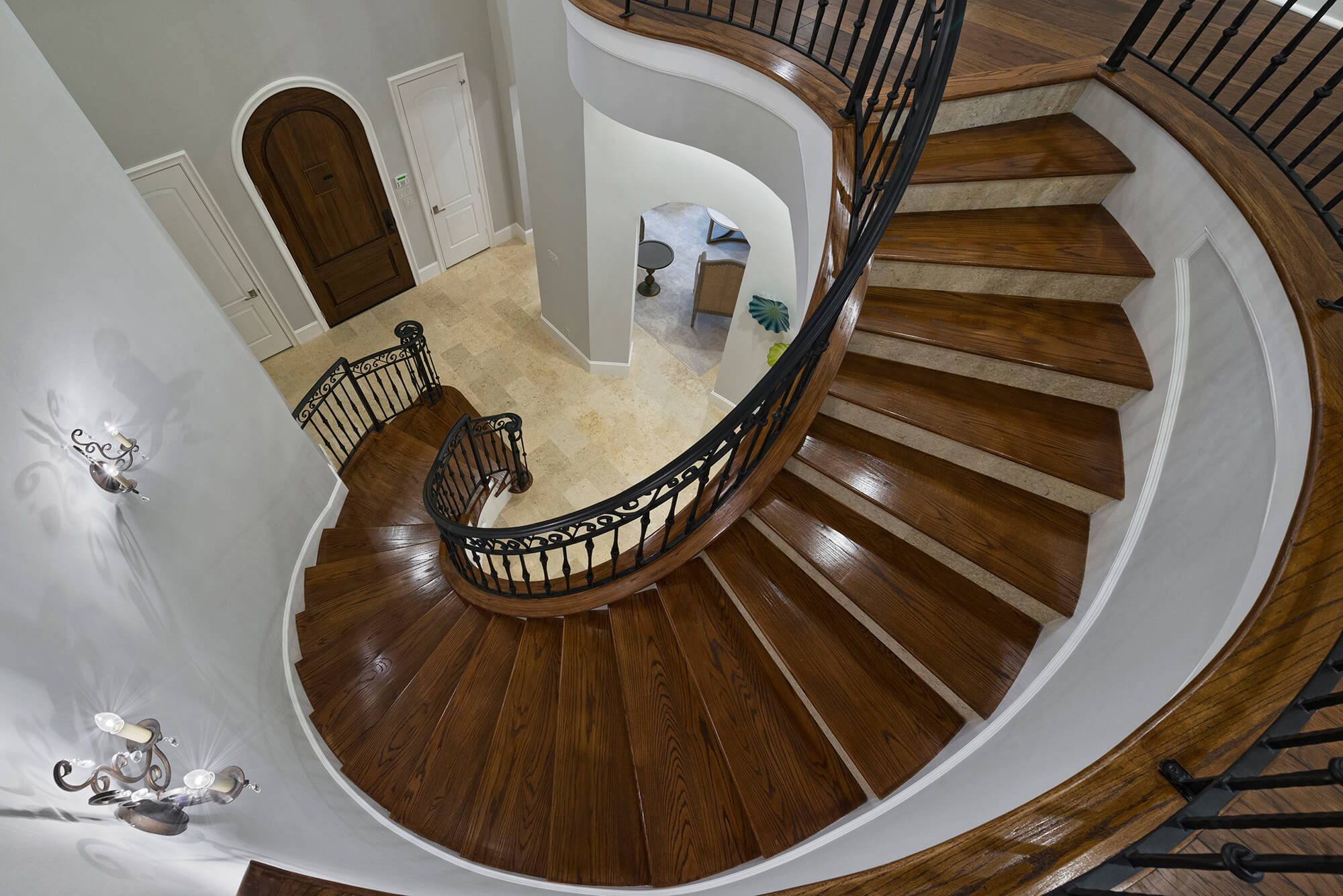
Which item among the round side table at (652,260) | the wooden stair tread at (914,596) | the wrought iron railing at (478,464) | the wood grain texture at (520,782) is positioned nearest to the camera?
the wooden stair tread at (914,596)

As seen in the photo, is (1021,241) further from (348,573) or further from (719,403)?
(719,403)

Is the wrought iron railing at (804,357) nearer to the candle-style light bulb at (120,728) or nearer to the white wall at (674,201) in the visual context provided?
the candle-style light bulb at (120,728)

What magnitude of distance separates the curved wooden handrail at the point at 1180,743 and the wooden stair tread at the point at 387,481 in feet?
13.4

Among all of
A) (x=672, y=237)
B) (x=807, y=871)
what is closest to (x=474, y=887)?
(x=807, y=871)

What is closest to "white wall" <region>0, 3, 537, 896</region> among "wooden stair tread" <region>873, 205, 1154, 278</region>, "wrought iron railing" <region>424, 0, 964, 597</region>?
"wrought iron railing" <region>424, 0, 964, 597</region>

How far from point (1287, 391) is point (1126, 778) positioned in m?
0.99

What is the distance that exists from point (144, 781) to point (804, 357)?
2.40 metres

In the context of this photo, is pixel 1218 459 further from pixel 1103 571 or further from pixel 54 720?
pixel 54 720

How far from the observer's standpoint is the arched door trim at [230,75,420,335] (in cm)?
517

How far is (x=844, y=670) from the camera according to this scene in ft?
6.96

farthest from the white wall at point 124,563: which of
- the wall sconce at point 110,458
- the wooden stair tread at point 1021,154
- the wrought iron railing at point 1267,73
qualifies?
the wrought iron railing at point 1267,73

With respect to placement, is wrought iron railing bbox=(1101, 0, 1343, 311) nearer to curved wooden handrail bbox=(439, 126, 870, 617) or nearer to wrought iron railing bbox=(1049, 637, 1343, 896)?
wrought iron railing bbox=(1049, 637, 1343, 896)

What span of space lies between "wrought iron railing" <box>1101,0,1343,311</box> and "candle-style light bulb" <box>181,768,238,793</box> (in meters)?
3.19

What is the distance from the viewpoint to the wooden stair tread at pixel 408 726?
2869 mm
